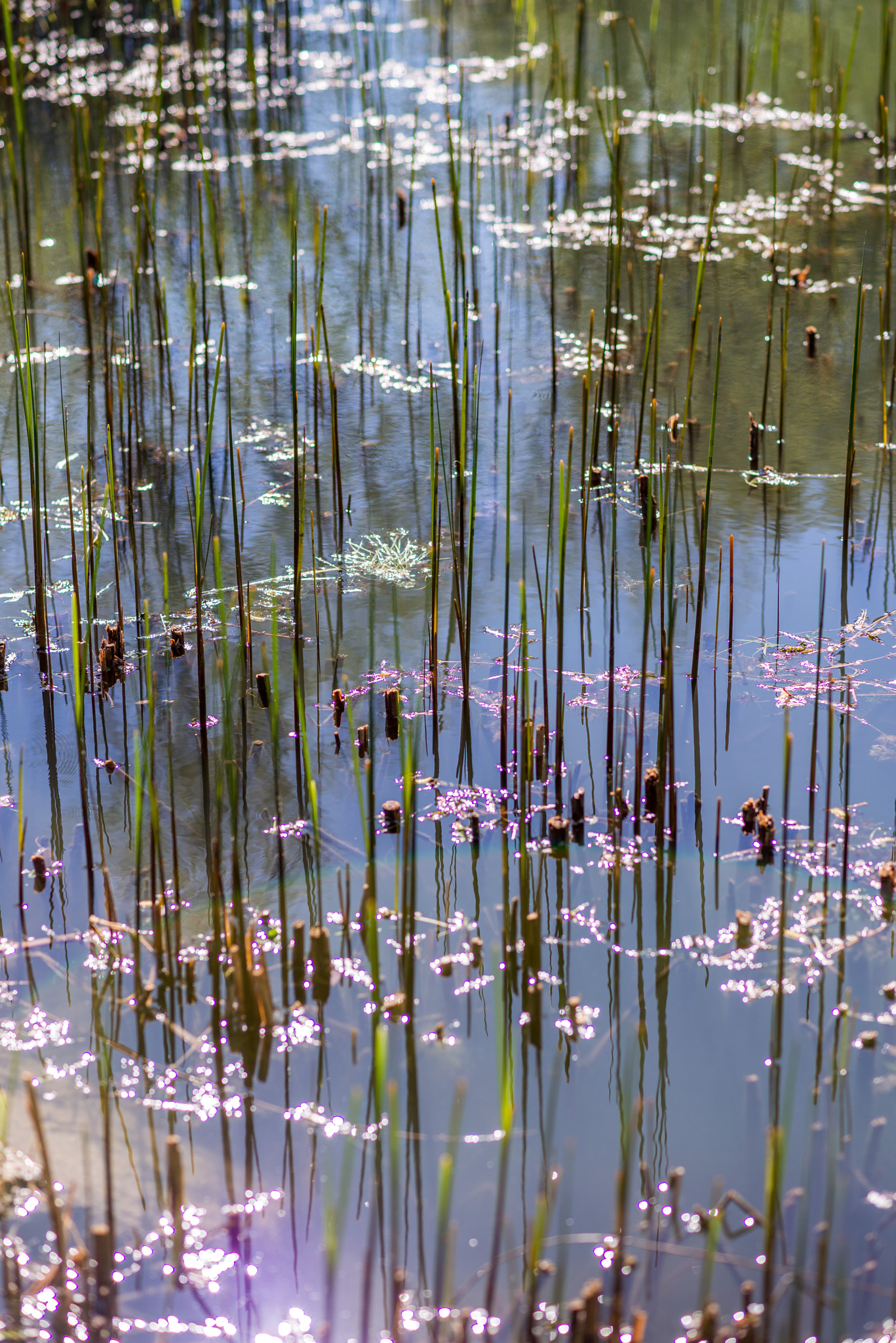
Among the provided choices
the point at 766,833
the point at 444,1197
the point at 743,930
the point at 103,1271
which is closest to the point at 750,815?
the point at 766,833

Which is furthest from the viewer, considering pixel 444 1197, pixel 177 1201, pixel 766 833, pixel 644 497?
pixel 644 497

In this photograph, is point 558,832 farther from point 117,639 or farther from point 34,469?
point 34,469

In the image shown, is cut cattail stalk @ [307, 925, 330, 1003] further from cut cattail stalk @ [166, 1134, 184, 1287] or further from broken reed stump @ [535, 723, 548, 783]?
broken reed stump @ [535, 723, 548, 783]

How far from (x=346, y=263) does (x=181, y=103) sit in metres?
2.35

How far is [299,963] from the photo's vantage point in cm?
152

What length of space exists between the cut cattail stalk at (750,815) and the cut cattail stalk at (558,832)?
0.26 meters

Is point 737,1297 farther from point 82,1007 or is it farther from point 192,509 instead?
point 192,509

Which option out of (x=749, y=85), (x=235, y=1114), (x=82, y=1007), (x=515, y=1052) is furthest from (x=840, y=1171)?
(x=749, y=85)

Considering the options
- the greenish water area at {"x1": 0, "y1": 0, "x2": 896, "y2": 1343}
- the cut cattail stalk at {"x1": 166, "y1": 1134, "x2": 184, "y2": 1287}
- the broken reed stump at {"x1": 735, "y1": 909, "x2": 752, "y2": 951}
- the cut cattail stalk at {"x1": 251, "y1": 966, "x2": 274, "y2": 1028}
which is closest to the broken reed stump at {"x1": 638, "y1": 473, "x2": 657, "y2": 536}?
the greenish water area at {"x1": 0, "y1": 0, "x2": 896, "y2": 1343}

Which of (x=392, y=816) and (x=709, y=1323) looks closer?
(x=709, y=1323)

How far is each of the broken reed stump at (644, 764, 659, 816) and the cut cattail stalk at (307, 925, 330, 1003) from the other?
529mm

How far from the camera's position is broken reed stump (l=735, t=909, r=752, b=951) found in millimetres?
1581

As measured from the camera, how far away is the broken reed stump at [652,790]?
177 cm

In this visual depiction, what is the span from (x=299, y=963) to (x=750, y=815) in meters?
0.70
